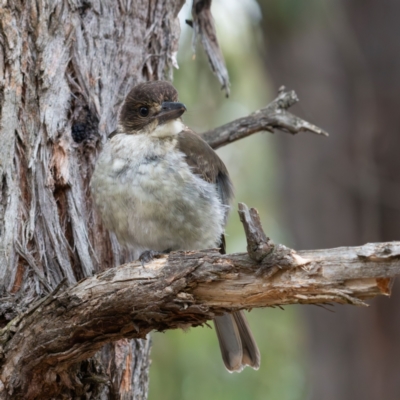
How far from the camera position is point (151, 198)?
11.6 ft

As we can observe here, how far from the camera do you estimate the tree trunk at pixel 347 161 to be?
6.34 metres

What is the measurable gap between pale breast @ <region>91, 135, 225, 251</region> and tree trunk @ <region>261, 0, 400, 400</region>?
287 centimetres

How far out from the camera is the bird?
3.56 metres

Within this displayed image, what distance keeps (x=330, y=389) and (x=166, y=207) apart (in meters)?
3.65

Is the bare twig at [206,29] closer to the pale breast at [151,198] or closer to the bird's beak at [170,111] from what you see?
the bird's beak at [170,111]

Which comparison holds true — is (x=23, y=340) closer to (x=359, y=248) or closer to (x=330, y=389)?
(x=359, y=248)

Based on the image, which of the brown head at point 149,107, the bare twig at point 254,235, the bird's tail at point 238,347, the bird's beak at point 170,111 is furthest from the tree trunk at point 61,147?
the bare twig at point 254,235

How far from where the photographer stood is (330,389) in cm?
644

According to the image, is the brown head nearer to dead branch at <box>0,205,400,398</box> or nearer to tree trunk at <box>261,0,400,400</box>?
dead branch at <box>0,205,400,398</box>

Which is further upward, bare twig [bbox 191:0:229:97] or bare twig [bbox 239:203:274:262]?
bare twig [bbox 191:0:229:97]

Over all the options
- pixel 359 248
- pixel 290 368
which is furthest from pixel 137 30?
pixel 290 368

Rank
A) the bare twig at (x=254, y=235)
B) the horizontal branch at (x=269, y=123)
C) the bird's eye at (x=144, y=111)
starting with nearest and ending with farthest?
→ the bare twig at (x=254, y=235) → the bird's eye at (x=144, y=111) → the horizontal branch at (x=269, y=123)

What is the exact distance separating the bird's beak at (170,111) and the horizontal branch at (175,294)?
4.60ft

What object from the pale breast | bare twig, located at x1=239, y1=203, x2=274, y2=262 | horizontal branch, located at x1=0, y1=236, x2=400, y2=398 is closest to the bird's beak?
the pale breast
